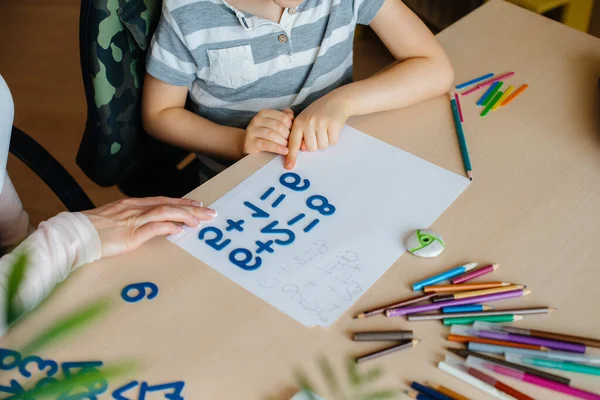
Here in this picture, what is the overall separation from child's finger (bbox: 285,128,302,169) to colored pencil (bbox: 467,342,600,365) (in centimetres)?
33

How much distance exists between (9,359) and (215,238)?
0.24 metres

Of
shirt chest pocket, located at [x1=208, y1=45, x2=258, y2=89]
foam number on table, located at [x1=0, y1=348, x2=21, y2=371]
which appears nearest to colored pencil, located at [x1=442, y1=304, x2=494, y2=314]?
foam number on table, located at [x1=0, y1=348, x2=21, y2=371]

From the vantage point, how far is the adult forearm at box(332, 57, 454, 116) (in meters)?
0.87

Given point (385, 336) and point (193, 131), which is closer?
point (385, 336)

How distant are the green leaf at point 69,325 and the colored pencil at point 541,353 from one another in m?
0.37

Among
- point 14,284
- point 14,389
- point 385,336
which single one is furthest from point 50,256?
point 385,336

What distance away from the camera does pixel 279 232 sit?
70 cm

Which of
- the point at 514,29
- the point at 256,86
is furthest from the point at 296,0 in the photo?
the point at 514,29

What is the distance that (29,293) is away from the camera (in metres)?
0.62

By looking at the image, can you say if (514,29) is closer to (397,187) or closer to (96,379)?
(397,187)

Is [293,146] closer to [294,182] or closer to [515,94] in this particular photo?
[294,182]

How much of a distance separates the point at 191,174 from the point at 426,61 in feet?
1.58

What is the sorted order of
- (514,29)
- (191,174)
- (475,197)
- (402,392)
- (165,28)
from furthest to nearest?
(191,174) → (514,29) → (165,28) → (475,197) → (402,392)

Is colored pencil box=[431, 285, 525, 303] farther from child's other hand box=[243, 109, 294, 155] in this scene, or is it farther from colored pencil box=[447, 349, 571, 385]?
child's other hand box=[243, 109, 294, 155]
